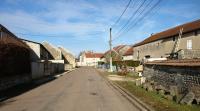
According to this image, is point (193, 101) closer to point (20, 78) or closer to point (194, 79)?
point (194, 79)

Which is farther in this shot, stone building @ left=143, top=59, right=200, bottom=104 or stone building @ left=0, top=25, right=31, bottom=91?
stone building @ left=0, top=25, right=31, bottom=91

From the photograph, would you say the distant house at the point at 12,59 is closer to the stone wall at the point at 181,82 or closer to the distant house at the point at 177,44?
the stone wall at the point at 181,82

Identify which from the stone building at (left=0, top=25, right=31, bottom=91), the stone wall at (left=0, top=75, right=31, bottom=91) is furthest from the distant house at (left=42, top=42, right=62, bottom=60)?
the stone wall at (left=0, top=75, right=31, bottom=91)

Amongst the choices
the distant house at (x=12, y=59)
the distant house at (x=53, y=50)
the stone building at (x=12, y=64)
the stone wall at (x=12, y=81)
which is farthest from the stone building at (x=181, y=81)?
the distant house at (x=53, y=50)

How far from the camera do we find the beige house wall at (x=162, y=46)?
36044 millimetres

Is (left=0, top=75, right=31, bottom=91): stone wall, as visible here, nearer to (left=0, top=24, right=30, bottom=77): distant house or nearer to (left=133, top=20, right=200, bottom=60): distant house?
Answer: (left=0, top=24, right=30, bottom=77): distant house

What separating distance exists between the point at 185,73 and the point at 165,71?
14.0 ft

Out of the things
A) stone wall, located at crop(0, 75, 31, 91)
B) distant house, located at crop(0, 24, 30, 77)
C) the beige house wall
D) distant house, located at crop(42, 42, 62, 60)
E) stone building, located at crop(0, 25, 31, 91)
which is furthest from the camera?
distant house, located at crop(42, 42, 62, 60)

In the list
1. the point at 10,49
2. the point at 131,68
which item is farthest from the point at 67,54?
the point at 10,49

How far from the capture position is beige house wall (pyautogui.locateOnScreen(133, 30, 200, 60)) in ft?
118

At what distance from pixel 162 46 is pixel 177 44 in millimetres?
6945

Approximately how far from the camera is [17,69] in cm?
2441

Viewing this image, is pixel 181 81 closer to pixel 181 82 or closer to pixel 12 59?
pixel 181 82

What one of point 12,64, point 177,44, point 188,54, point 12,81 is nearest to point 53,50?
point 177,44
